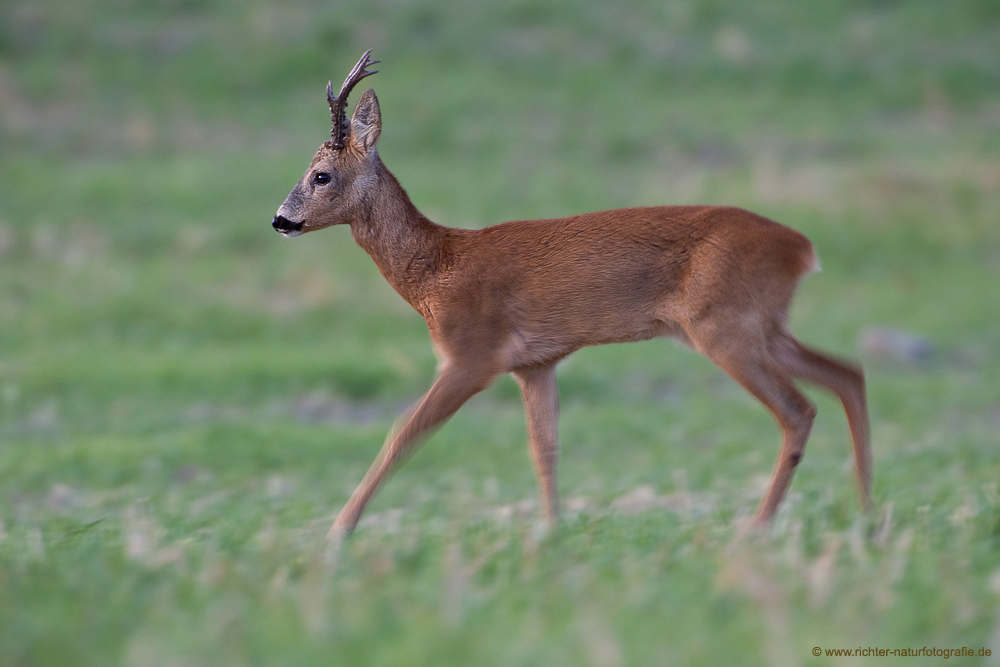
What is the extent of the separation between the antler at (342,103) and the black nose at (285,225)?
1.70 ft

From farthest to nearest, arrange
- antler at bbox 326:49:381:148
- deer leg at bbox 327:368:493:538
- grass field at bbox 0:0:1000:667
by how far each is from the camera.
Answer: antler at bbox 326:49:381:148 < deer leg at bbox 327:368:493:538 < grass field at bbox 0:0:1000:667

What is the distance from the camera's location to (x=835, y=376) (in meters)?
6.61

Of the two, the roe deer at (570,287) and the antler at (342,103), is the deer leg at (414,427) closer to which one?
the roe deer at (570,287)

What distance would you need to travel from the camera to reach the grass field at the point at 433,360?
3725mm

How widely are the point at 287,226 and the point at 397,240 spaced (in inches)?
24.4

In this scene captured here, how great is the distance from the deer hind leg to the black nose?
2.30 metres


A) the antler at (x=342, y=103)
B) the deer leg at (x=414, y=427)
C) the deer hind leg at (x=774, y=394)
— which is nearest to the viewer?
the deer leg at (x=414, y=427)

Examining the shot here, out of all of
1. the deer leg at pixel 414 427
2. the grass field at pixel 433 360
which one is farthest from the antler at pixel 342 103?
the grass field at pixel 433 360

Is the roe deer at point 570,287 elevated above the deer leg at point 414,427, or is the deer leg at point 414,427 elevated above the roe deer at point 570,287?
the roe deer at point 570,287

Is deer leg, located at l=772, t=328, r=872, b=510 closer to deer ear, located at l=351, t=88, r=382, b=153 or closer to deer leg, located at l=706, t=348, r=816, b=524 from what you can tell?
deer leg, located at l=706, t=348, r=816, b=524

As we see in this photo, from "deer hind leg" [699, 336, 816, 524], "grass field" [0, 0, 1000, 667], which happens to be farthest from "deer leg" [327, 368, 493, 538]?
"deer hind leg" [699, 336, 816, 524]

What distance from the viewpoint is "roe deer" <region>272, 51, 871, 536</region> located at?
609 cm

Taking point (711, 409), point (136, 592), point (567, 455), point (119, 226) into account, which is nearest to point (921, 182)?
point (711, 409)

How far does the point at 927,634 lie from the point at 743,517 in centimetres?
263
